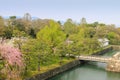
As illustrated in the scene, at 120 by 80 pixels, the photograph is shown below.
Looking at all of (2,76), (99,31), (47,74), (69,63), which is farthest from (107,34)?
(2,76)

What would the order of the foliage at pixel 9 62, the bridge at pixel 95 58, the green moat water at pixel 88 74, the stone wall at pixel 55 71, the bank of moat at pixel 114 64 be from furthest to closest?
the bridge at pixel 95 58
the bank of moat at pixel 114 64
the green moat water at pixel 88 74
the stone wall at pixel 55 71
the foliage at pixel 9 62

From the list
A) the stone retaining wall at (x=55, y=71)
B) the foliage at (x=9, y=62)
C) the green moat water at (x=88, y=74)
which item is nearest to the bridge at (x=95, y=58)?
the stone retaining wall at (x=55, y=71)

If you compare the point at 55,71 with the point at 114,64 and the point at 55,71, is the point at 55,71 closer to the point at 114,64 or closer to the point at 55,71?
the point at 55,71

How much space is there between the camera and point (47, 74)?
75.3 feet

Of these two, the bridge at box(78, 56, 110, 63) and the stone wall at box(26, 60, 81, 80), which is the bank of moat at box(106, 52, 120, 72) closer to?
the bridge at box(78, 56, 110, 63)

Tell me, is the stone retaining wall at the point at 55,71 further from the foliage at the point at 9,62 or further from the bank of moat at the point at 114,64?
the foliage at the point at 9,62

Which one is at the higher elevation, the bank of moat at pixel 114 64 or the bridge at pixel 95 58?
the bridge at pixel 95 58

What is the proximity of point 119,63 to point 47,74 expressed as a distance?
366 inches

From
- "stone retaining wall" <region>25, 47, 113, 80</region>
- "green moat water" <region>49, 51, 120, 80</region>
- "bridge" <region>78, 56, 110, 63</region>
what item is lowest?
Answer: "green moat water" <region>49, 51, 120, 80</region>

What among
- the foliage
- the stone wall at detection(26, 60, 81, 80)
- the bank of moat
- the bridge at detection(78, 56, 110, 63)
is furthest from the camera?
the bridge at detection(78, 56, 110, 63)

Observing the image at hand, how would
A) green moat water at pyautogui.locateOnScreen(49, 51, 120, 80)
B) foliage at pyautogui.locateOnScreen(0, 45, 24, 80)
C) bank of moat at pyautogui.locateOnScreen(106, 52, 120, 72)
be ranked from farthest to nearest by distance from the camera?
bank of moat at pyautogui.locateOnScreen(106, 52, 120, 72) < green moat water at pyautogui.locateOnScreen(49, 51, 120, 80) < foliage at pyautogui.locateOnScreen(0, 45, 24, 80)

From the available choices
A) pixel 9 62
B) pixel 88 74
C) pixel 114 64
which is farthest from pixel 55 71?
pixel 9 62

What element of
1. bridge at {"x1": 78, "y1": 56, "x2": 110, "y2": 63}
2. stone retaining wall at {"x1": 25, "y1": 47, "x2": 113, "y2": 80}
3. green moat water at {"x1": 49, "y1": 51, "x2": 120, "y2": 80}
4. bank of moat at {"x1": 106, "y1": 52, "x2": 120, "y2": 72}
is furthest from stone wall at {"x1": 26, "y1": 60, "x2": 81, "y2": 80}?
bank of moat at {"x1": 106, "y1": 52, "x2": 120, "y2": 72}

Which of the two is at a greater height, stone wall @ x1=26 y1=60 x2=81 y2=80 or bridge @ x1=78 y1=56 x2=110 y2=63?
bridge @ x1=78 y1=56 x2=110 y2=63
